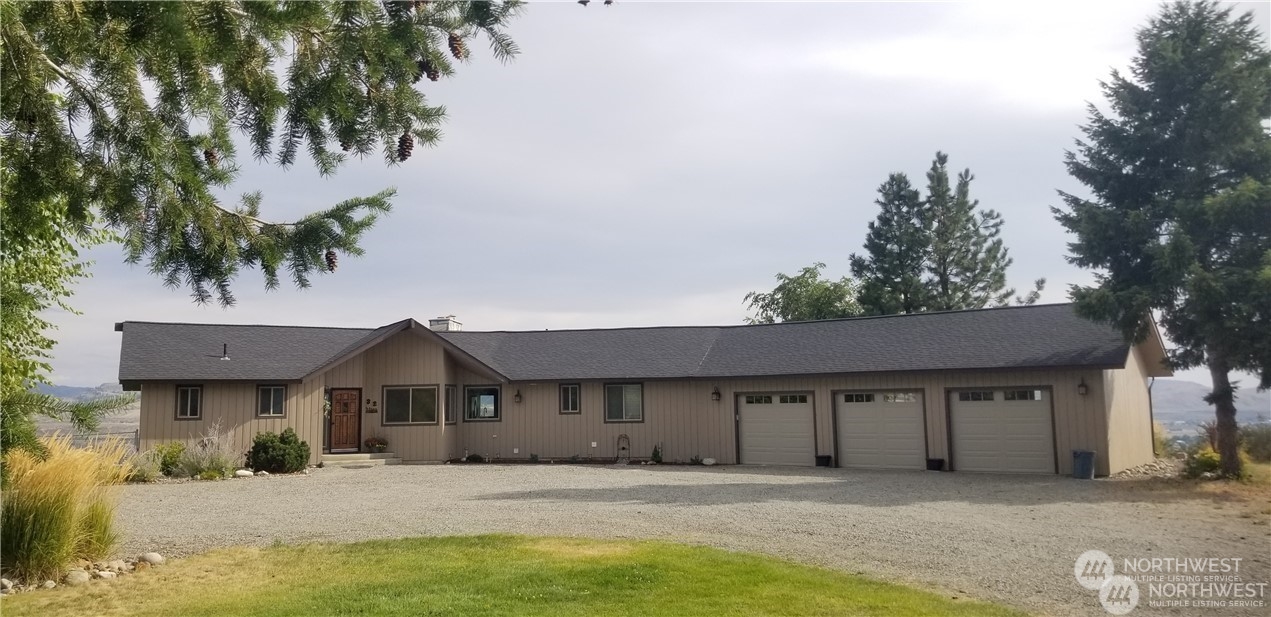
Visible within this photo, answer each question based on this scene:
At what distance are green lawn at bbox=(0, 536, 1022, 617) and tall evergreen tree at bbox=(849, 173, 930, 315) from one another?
111ft

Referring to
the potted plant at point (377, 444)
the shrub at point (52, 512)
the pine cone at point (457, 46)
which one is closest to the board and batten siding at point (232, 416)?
the potted plant at point (377, 444)

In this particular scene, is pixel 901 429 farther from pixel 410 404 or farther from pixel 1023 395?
pixel 410 404

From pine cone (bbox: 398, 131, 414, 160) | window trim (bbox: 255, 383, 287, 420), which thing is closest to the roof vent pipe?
window trim (bbox: 255, 383, 287, 420)

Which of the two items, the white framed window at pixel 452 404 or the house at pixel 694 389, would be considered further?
the white framed window at pixel 452 404

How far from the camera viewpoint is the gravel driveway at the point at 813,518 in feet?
30.3

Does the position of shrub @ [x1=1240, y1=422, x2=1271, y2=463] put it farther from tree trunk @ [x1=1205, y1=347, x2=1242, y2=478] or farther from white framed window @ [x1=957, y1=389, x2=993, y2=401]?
white framed window @ [x1=957, y1=389, x2=993, y2=401]

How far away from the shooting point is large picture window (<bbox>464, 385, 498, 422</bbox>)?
2598 cm

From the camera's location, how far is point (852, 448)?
2181 centimetres

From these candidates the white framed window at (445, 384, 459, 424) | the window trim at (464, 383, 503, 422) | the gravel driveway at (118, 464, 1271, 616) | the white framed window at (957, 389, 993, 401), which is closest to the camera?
the gravel driveway at (118, 464, 1271, 616)

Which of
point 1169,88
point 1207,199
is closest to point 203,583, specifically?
point 1207,199

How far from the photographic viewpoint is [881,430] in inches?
843

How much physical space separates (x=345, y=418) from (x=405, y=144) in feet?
71.7

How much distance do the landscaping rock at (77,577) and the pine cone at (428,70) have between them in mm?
7177

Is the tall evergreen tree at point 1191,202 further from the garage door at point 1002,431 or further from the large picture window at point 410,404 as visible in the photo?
the large picture window at point 410,404
